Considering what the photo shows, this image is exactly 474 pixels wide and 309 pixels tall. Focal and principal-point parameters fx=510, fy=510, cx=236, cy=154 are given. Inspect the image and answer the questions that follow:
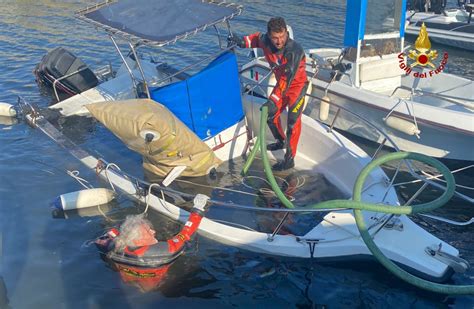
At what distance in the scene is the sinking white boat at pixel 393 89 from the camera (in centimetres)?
835

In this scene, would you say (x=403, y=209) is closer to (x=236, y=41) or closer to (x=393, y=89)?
(x=236, y=41)

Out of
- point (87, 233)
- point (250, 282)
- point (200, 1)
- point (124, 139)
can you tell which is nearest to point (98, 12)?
point (200, 1)

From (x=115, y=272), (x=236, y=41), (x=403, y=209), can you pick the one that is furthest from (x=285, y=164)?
(x=115, y=272)

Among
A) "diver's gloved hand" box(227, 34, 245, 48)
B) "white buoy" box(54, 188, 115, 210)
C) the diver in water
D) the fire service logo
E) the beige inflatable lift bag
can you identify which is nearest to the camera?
the diver in water

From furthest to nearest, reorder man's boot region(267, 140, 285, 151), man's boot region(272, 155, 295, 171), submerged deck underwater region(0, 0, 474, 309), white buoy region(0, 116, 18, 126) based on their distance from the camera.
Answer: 1. white buoy region(0, 116, 18, 126)
2. man's boot region(267, 140, 285, 151)
3. man's boot region(272, 155, 295, 171)
4. submerged deck underwater region(0, 0, 474, 309)

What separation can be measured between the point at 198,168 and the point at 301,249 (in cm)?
206

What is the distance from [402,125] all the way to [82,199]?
17.1ft

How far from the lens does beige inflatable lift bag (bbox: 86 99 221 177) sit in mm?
6098

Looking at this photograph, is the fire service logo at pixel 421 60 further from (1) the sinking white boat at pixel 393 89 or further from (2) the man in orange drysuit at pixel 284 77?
(2) the man in orange drysuit at pixel 284 77

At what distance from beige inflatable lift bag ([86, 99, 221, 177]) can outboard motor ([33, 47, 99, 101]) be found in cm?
409

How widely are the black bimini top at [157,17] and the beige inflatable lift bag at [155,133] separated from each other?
3.10ft

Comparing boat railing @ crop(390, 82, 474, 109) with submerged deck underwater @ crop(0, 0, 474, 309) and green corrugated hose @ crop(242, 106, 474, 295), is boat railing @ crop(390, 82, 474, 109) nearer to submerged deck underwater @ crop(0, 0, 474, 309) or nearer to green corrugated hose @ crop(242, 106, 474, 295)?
submerged deck underwater @ crop(0, 0, 474, 309)

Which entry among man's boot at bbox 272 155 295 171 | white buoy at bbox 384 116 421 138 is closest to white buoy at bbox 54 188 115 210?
man's boot at bbox 272 155 295 171

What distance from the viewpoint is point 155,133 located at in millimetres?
6109
